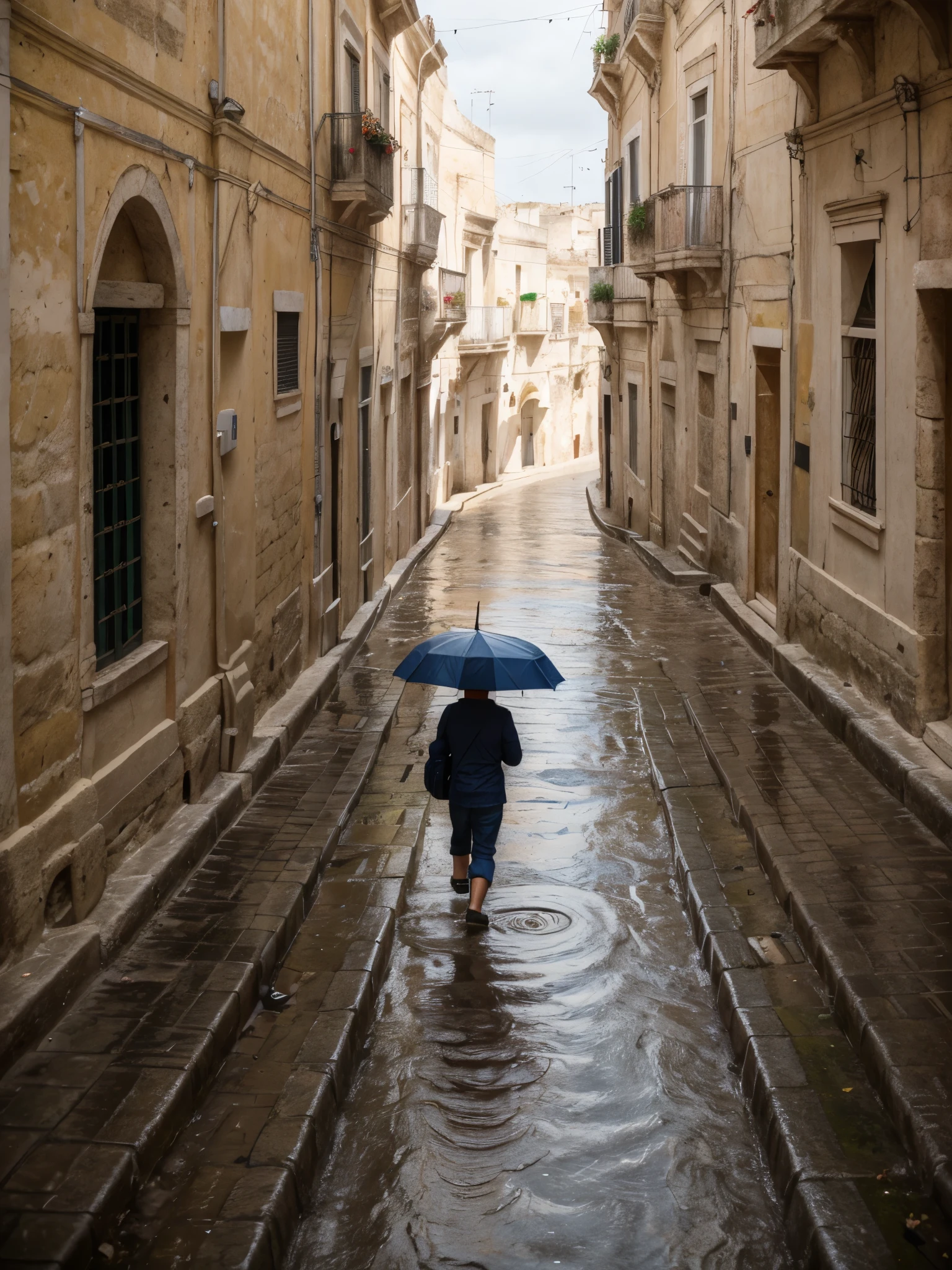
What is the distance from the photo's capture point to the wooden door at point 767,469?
1389cm

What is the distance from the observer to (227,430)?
27.9ft

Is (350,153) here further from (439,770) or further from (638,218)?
(638,218)

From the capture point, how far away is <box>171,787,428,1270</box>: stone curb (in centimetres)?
406

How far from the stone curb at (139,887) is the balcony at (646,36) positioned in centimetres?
1233

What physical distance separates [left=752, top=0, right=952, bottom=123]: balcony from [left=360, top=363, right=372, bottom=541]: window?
6.26m

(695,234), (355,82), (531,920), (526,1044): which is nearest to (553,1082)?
(526,1044)

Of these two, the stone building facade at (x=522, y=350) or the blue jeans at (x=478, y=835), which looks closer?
the blue jeans at (x=478, y=835)

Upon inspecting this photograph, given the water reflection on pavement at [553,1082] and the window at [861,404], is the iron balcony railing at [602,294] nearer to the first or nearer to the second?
the window at [861,404]

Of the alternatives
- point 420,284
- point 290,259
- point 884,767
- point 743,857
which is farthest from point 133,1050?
point 420,284

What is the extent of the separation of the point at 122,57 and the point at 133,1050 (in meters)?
4.36

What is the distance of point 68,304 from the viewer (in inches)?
223

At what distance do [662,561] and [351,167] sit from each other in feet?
24.6

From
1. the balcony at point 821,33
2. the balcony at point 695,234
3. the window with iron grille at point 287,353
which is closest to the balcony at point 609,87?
the balcony at point 695,234

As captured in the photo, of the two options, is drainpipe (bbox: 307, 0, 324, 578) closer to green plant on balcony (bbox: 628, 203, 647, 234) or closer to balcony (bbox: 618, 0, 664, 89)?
balcony (bbox: 618, 0, 664, 89)
